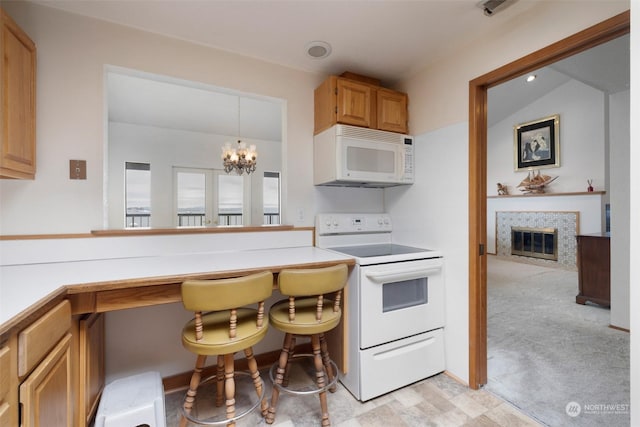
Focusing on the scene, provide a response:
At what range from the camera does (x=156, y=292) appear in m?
1.35

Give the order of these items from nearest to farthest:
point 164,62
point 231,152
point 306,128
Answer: point 164,62
point 306,128
point 231,152

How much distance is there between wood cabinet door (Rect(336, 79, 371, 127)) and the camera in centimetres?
215

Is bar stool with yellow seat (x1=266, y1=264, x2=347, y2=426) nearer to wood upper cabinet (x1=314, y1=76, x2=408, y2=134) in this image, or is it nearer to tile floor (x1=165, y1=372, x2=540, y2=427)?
tile floor (x1=165, y1=372, x2=540, y2=427)

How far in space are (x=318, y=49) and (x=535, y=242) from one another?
607 cm

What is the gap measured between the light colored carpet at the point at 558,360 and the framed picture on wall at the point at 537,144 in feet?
9.62

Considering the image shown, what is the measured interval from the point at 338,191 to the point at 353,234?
41 cm

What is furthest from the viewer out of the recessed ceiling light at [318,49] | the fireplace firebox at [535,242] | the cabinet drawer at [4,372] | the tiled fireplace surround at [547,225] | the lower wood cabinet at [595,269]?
the fireplace firebox at [535,242]

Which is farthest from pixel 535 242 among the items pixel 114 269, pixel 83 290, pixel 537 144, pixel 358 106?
pixel 83 290

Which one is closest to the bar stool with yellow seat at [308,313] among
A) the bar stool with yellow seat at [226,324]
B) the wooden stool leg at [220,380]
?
the bar stool with yellow seat at [226,324]

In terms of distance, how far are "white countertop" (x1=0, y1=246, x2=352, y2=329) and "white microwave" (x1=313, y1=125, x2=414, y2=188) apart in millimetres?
626

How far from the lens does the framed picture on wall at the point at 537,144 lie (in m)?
5.41

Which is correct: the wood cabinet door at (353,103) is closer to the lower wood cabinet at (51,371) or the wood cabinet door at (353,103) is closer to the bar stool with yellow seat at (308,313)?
the bar stool with yellow seat at (308,313)

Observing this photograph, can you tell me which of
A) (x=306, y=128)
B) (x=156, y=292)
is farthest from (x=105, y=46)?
(x=156, y=292)

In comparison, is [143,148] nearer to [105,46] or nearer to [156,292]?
[105,46]
